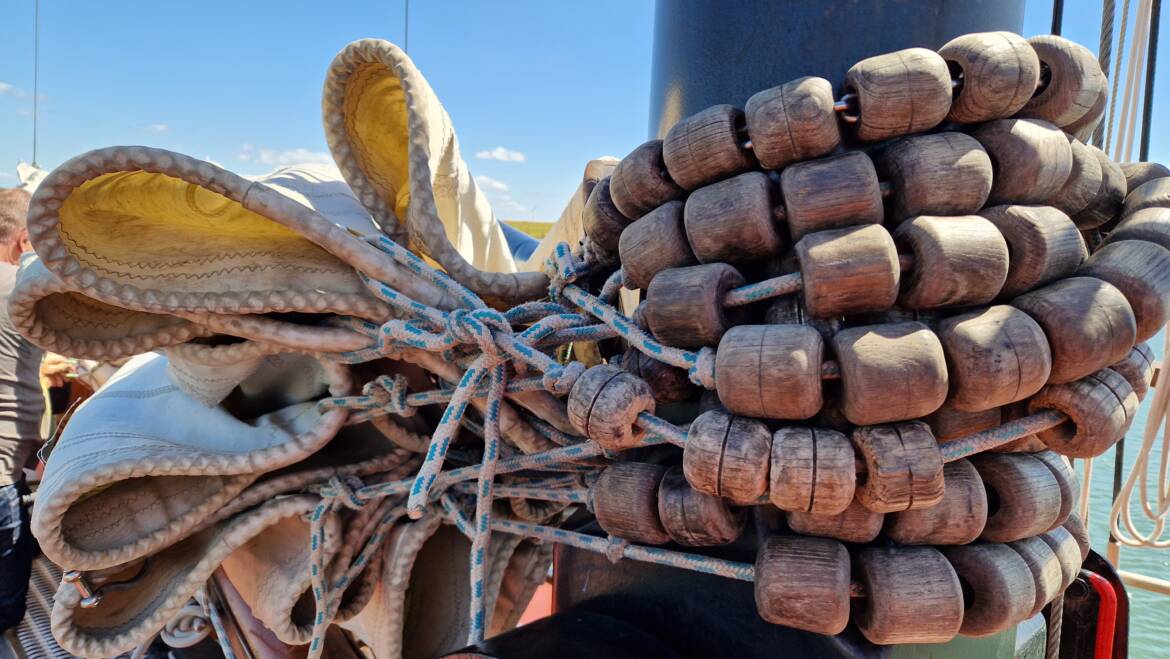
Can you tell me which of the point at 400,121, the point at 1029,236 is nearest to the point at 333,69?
the point at 400,121

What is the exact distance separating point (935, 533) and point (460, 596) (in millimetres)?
636

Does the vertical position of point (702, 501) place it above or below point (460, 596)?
above

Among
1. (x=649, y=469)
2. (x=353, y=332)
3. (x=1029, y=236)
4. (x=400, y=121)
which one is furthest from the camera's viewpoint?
(x=400, y=121)

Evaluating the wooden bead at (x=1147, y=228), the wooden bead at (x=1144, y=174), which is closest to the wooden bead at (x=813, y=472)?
the wooden bead at (x=1147, y=228)

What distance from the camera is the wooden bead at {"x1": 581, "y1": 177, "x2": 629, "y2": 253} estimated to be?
0.79m

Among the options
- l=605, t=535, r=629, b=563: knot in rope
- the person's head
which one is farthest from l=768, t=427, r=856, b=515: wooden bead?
the person's head

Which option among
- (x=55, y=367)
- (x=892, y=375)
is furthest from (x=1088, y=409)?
(x=55, y=367)

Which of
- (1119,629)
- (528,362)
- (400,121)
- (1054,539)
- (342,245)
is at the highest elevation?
(400,121)

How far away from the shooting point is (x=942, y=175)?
63cm

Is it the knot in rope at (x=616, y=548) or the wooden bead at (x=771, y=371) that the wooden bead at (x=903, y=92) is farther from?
the knot in rope at (x=616, y=548)

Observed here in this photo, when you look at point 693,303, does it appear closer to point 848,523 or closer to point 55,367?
point 848,523

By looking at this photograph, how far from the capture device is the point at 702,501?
2.20 feet

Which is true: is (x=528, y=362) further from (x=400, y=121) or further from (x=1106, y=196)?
(x=1106, y=196)

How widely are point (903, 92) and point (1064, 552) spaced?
0.44m
